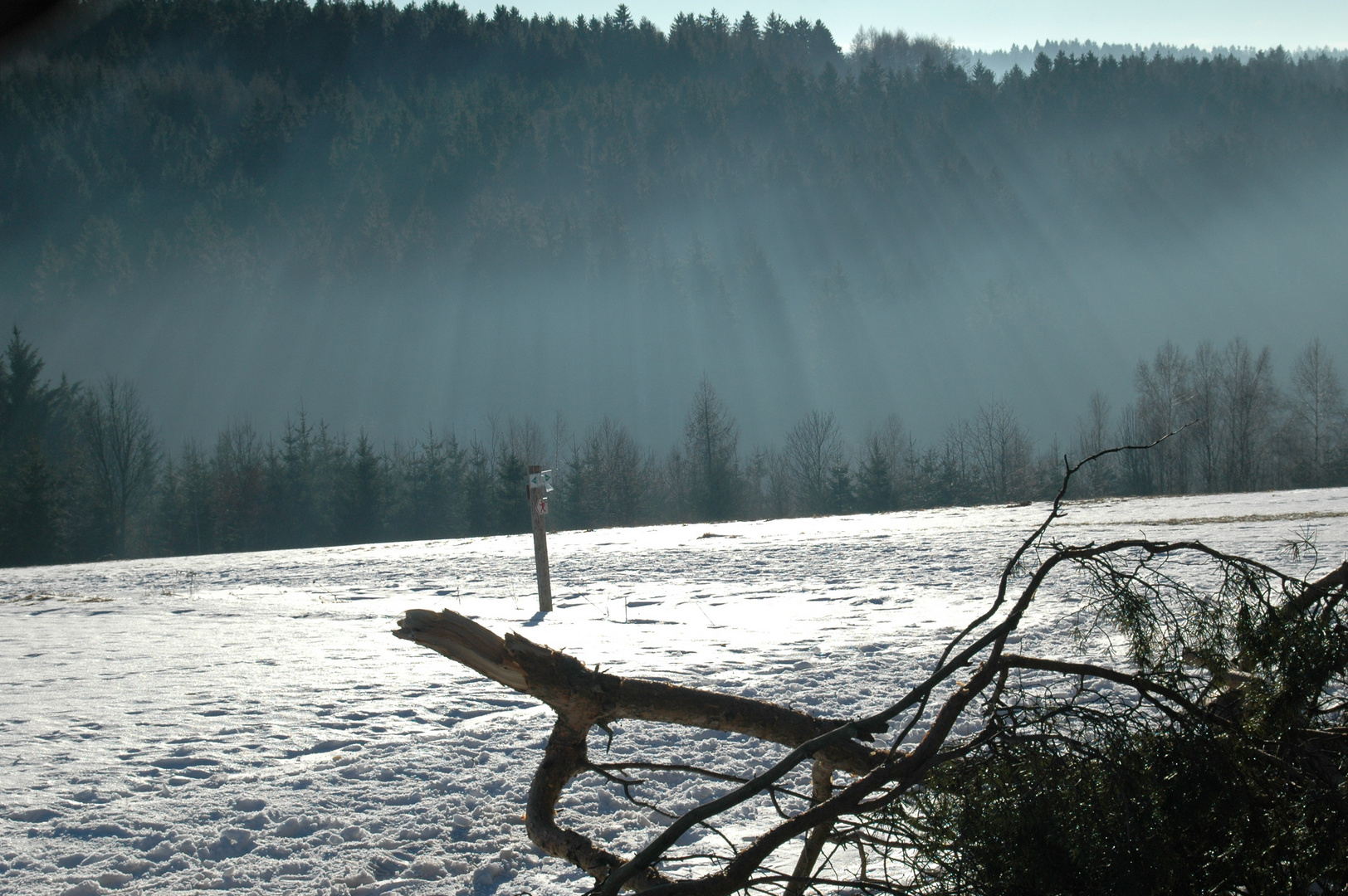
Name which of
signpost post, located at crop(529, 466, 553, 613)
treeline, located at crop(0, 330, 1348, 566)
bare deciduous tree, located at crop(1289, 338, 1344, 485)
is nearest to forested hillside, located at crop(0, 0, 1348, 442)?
bare deciduous tree, located at crop(1289, 338, 1344, 485)

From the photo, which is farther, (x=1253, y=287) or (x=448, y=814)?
(x=1253, y=287)

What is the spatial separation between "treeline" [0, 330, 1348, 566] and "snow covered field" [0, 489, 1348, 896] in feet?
97.0

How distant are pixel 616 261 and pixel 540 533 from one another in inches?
4178

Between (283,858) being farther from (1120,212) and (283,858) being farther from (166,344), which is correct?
(1120,212)

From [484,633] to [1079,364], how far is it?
354 feet

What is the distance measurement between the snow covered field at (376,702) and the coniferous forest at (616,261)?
36.4m

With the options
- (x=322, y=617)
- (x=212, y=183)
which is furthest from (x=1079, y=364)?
(x=212, y=183)

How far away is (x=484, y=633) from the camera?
1.26 metres

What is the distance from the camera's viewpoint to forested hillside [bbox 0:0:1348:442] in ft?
320

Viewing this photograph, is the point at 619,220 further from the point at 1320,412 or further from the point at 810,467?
the point at 1320,412

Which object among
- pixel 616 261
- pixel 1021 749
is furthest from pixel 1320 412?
pixel 616 261

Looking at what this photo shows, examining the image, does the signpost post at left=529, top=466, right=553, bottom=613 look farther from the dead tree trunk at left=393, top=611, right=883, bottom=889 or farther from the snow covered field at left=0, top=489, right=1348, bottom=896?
the dead tree trunk at left=393, top=611, right=883, bottom=889

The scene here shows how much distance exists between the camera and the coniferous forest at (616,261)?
5325 cm

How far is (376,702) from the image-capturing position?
5.12 m
